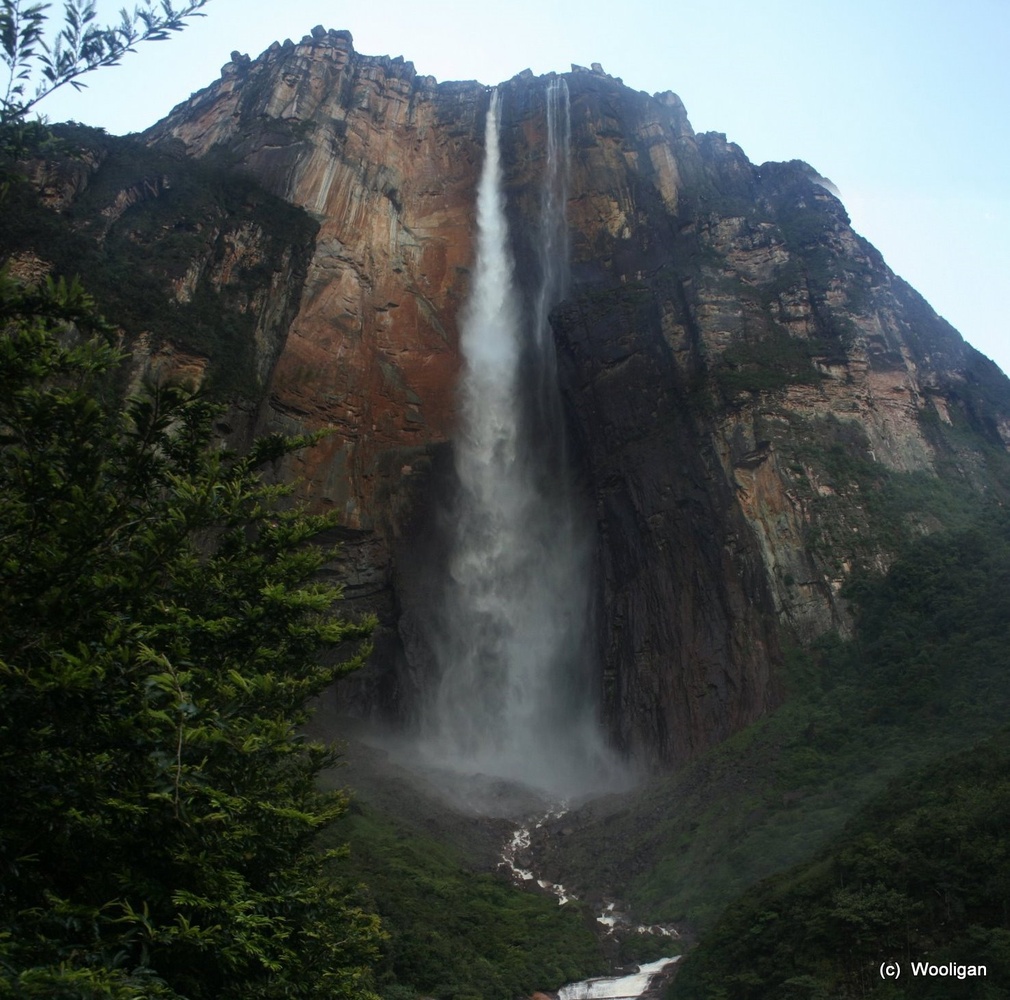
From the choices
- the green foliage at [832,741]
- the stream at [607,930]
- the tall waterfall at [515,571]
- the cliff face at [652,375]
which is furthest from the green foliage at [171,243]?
the green foliage at [832,741]

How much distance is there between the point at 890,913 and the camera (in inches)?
480

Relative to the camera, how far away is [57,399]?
5504mm

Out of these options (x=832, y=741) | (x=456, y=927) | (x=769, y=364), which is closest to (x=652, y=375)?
(x=769, y=364)

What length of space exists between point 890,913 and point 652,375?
25456mm

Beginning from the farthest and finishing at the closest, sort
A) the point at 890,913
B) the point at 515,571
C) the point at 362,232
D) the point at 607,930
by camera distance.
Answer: the point at 362,232, the point at 515,571, the point at 607,930, the point at 890,913

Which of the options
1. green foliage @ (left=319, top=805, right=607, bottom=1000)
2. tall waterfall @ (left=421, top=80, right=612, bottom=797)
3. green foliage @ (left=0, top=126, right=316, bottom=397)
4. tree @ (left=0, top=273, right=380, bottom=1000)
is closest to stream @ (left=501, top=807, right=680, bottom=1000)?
green foliage @ (left=319, top=805, right=607, bottom=1000)

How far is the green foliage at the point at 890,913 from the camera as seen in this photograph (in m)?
11.3

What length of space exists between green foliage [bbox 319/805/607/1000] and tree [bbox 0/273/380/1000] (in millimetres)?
9695

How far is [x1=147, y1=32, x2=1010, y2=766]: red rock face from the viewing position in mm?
29938

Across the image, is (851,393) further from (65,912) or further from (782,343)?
(65,912)

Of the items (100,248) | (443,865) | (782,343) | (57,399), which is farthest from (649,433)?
(57,399)

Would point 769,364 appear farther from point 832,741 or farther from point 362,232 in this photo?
point 362,232

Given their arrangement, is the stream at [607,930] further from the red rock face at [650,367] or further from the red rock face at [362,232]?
the red rock face at [362,232]

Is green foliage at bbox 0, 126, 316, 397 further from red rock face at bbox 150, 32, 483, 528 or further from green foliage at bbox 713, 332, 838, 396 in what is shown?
green foliage at bbox 713, 332, 838, 396
